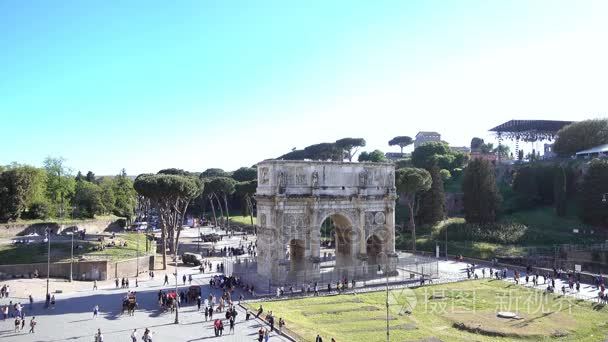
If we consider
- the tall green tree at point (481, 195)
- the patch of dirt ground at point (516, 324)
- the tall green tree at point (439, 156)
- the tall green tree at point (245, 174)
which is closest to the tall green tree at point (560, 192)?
the tall green tree at point (481, 195)

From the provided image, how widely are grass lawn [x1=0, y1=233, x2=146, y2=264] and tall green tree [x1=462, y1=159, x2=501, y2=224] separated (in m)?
40.6

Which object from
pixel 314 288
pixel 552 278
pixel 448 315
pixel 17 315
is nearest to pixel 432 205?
pixel 552 278

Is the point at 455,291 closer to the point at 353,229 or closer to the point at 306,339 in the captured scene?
the point at 353,229

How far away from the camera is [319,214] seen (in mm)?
43062

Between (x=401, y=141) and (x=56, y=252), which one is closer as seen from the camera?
(x=56, y=252)

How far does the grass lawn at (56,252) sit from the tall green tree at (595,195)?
52.9 metres

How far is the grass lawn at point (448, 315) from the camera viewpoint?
1068 inches

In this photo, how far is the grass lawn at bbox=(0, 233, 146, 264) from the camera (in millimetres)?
45781

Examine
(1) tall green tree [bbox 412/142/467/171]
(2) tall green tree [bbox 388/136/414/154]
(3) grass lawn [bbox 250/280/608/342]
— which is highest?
(2) tall green tree [bbox 388/136/414/154]

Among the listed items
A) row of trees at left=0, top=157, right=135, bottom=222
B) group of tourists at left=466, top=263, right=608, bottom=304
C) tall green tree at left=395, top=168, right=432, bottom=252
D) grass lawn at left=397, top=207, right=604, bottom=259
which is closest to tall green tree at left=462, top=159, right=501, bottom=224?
grass lawn at left=397, top=207, right=604, bottom=259

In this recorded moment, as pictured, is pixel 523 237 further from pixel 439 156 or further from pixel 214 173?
pixel 214 173

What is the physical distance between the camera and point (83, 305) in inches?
1364

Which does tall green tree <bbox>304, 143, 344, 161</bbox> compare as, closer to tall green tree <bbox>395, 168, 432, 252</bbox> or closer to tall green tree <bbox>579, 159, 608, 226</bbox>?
tall green tree <bbox>395, 168, 432, 252</bbox>

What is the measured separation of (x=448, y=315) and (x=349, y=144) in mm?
71282
